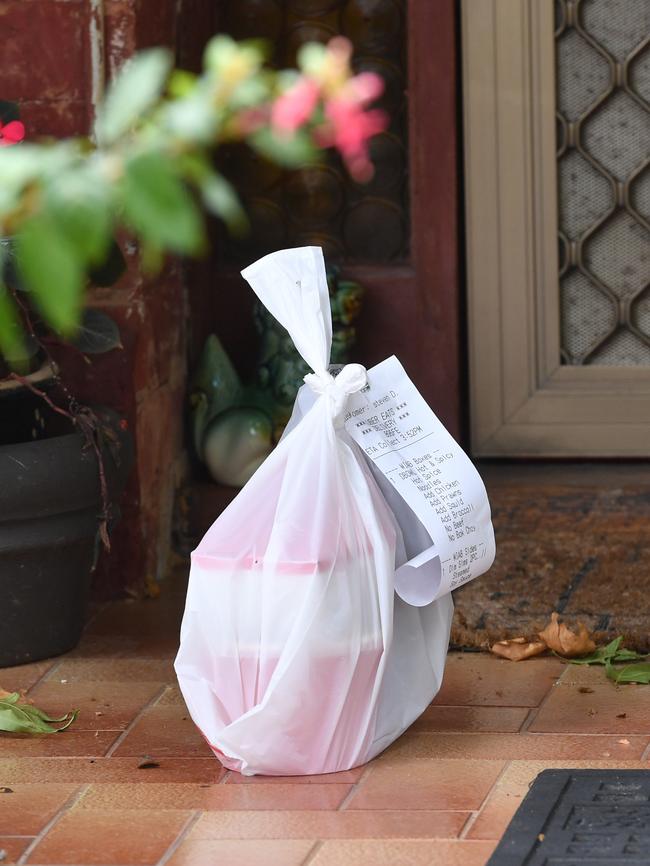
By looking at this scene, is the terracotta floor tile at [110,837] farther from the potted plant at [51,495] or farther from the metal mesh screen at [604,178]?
the metal mesh screen at [604,178]

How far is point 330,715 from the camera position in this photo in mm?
2486

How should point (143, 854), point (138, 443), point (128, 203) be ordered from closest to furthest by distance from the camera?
point (128, 203) < point (143, 854) < point (138, 443)

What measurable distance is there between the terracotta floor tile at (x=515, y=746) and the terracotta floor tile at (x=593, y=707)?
5 centimetres

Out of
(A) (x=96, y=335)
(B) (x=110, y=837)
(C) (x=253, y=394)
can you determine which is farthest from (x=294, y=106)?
(C) (x=253, y=394)

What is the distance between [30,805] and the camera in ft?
8.16

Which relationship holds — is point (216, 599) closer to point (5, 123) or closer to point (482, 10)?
point (5, 123)

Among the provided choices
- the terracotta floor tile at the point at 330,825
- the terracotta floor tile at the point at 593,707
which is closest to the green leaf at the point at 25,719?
the terracotta floor tile at the point at 330,825

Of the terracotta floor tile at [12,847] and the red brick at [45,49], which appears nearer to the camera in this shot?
the terracotta floor tile at [12,847]

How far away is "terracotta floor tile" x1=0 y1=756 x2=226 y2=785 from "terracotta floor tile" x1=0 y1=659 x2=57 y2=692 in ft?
1.45

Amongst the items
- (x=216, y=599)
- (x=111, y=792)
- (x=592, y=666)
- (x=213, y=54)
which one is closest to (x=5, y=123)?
(x=216, y=599)

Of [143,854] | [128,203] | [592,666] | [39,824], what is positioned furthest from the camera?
[592,666]

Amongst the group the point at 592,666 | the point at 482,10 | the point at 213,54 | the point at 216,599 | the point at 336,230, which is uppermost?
the point at 482,10

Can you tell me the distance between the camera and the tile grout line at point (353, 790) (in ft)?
7.91

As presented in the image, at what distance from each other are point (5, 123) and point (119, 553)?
115 centimetres
